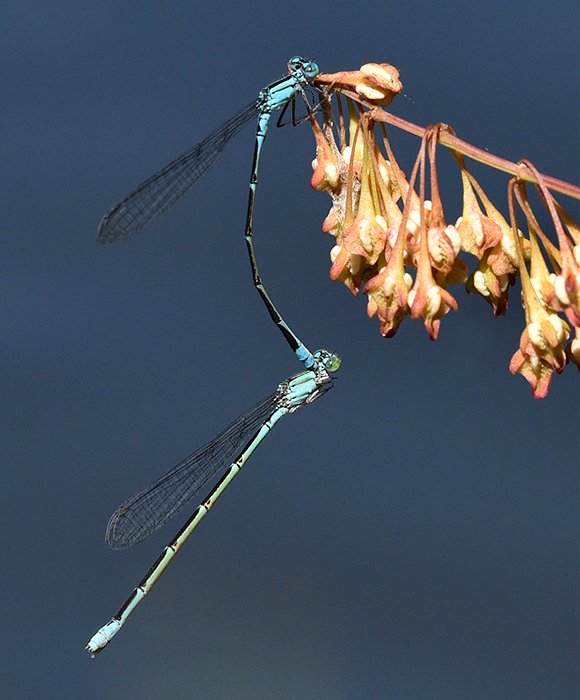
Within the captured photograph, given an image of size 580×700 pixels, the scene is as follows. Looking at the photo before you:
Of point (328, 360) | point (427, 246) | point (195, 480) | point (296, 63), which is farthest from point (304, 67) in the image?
point (195, 480)

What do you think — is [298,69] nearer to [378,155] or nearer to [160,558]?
[378,155]

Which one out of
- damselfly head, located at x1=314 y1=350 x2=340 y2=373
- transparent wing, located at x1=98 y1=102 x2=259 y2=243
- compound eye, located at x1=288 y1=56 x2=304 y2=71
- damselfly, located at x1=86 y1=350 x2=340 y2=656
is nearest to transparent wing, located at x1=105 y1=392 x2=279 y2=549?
damselfly, located at x1=86 y1=350 x2=340 y2=656

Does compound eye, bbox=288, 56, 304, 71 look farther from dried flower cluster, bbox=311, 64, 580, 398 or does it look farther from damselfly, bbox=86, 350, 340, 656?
damselfly, bbox=86, 350, 340, 656

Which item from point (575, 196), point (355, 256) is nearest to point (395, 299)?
point (355, 256)

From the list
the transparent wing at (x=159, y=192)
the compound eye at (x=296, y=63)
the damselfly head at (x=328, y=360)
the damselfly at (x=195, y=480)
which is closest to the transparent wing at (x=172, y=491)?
the damselfly at (x=195, y=480)

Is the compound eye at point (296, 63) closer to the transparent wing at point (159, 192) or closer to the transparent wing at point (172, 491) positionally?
the transparent wing at point (159, 192)

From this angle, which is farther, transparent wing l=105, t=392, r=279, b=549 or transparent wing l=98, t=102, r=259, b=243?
transparent wing l=105, t=392, r=279, b=549

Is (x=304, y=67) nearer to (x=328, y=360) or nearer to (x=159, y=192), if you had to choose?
(x=159, y=192)
